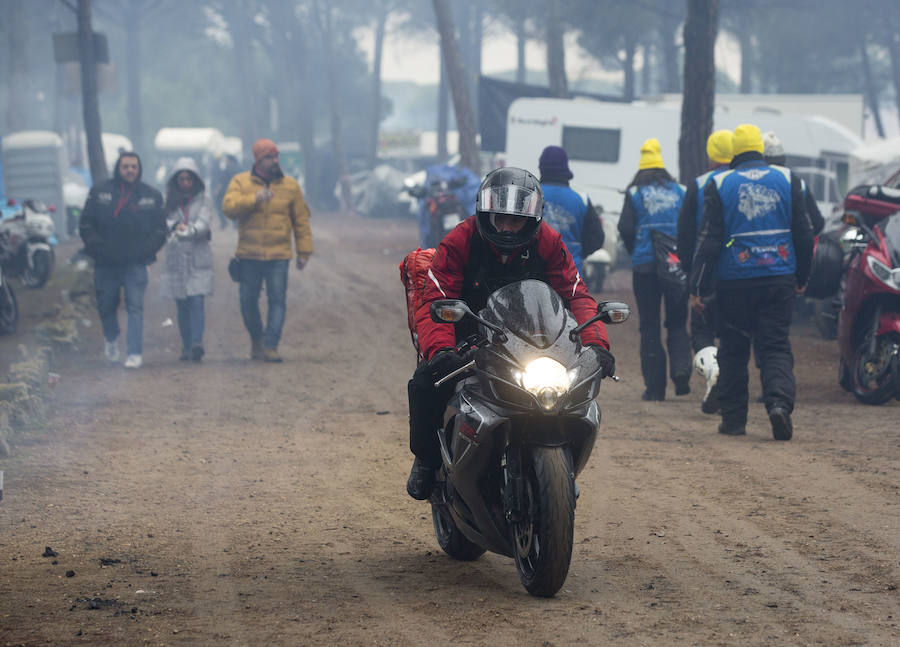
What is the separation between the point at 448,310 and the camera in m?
4.94

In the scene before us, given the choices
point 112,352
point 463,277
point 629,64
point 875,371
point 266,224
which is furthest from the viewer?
point 629,64

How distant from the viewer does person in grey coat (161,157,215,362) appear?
12719 mm

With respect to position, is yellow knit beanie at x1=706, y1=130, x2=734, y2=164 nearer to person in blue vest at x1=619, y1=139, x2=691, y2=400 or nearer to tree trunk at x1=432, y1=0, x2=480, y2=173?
person in blue vest at x1=619, y1=139, x2=691, y2=400

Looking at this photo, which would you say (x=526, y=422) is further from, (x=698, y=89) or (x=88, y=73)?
(x=88, y=73)

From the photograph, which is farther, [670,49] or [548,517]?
[670,49]

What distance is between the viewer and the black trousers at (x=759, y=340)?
866 centimetres

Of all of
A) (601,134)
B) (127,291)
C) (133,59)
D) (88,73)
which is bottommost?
(127,291)

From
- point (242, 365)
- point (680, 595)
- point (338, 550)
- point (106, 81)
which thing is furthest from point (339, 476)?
point (106, 81)

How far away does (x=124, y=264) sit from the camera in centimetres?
1245

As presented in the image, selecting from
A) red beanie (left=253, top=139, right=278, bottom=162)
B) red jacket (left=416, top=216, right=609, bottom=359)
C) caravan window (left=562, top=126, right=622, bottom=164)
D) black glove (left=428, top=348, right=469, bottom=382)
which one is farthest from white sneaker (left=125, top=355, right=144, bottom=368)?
caravan window (left=562, top=126, right=622, bottom=164)

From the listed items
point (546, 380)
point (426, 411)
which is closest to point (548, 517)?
point (546, 380)

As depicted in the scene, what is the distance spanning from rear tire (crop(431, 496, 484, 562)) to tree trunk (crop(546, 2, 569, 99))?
2558 cm

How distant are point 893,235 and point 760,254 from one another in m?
2.31

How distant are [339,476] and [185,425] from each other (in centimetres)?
231
